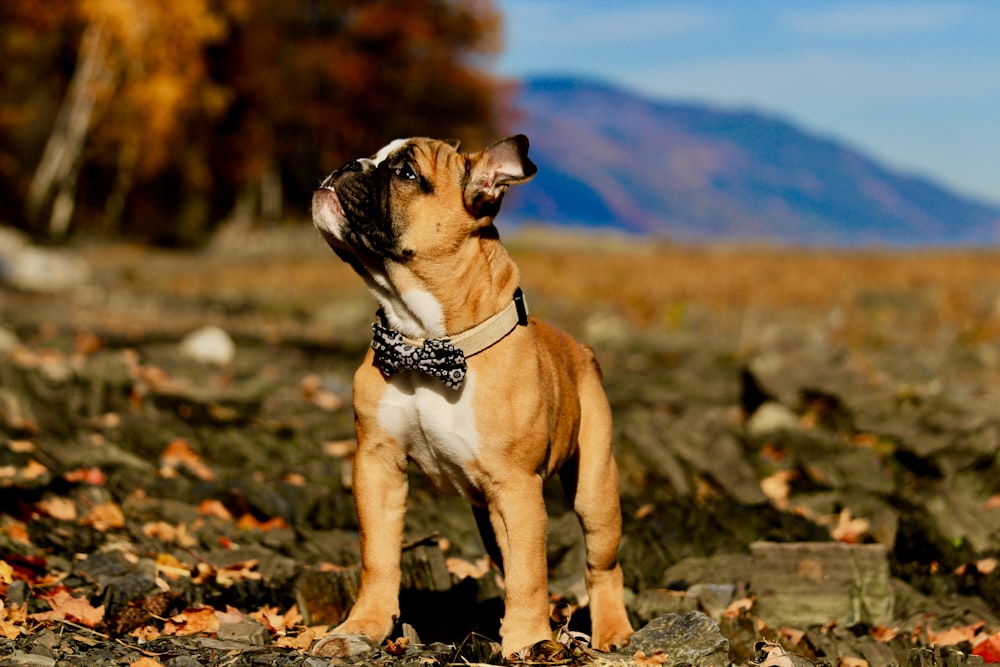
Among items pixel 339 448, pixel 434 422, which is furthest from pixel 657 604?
pixel 339 448

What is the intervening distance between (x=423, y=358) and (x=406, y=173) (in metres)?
0.64

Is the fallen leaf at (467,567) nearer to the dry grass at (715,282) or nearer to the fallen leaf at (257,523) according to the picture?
the fallen leaf at (257,523)

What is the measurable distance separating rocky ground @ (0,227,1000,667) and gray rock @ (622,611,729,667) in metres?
0.01

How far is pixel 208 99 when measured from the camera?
29719 millimetres

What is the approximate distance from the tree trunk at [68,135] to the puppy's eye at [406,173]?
23928 millimetres

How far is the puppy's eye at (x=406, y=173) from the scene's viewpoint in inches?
156

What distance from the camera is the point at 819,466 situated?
6.96 m

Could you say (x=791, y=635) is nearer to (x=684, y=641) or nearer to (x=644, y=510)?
(x=684, y=641)

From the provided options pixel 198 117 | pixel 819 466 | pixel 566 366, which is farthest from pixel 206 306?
pixel 198 117

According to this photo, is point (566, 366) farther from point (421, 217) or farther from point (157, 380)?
point (157, 380)

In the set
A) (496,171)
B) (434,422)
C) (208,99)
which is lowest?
(434,422)

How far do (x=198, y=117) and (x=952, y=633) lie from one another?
32.5 meters

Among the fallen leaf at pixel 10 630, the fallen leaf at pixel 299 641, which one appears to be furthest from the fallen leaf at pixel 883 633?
the fallen leaf at pixel 10 630

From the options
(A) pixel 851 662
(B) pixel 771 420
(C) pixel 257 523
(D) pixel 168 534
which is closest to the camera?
(A) pixel 851 662
